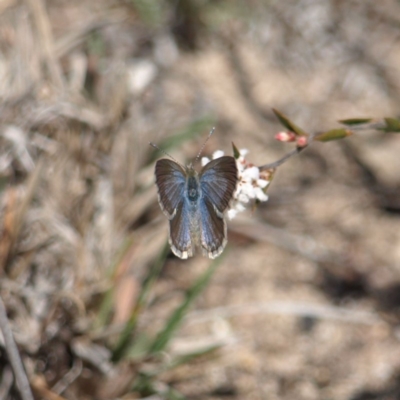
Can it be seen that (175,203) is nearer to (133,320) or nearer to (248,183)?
(248,183)

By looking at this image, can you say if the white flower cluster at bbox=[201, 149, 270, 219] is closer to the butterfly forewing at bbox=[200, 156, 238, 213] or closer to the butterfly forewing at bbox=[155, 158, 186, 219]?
the butterfly forewing at bbox=[200, 156, 238, 213]

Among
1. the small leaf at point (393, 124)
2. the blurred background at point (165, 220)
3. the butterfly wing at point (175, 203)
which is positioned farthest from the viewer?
the blurred background at point (165, 220)

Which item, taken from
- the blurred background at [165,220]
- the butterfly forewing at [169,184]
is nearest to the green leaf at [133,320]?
the blurred background at [165,220]

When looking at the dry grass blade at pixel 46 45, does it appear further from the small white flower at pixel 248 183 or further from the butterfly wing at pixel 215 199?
the small white flower at pixel 248 183

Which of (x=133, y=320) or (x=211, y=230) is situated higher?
(x=211, y=230)

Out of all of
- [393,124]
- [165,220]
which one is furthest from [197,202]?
[165,220]
